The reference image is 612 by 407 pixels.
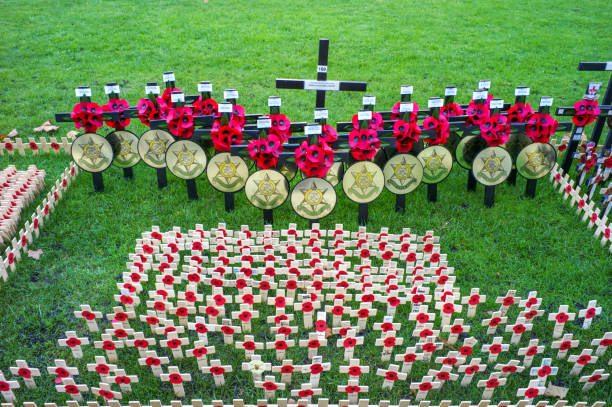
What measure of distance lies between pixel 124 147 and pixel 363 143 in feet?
10.5

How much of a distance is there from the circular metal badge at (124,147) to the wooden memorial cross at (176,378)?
11.8ft

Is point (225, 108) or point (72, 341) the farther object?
point (225, 108)

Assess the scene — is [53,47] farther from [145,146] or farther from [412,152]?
[412,152]

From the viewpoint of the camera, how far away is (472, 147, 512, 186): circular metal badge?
6187mm

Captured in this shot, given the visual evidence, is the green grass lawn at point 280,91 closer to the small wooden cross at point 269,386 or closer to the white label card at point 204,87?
the small wooden cross at point 269,386

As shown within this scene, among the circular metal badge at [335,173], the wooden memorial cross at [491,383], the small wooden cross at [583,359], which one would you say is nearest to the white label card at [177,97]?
the circular metal badge at [335,173]

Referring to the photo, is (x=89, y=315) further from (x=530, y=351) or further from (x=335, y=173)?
(x=530, y=351)

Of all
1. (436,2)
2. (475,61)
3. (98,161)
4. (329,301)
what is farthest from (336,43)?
(329,301)

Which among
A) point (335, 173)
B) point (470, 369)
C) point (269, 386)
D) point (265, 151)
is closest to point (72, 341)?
point (269, 386)

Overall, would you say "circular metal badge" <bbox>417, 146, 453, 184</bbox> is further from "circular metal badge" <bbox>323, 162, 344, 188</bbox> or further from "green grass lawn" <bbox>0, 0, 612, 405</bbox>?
"circular metal badge" <bbox>323, 162, 344, 188</bbox>

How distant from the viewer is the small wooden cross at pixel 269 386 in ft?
12.4

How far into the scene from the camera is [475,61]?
1181 centimetres

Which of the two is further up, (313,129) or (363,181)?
(313,129)

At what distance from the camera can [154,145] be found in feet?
21.0
